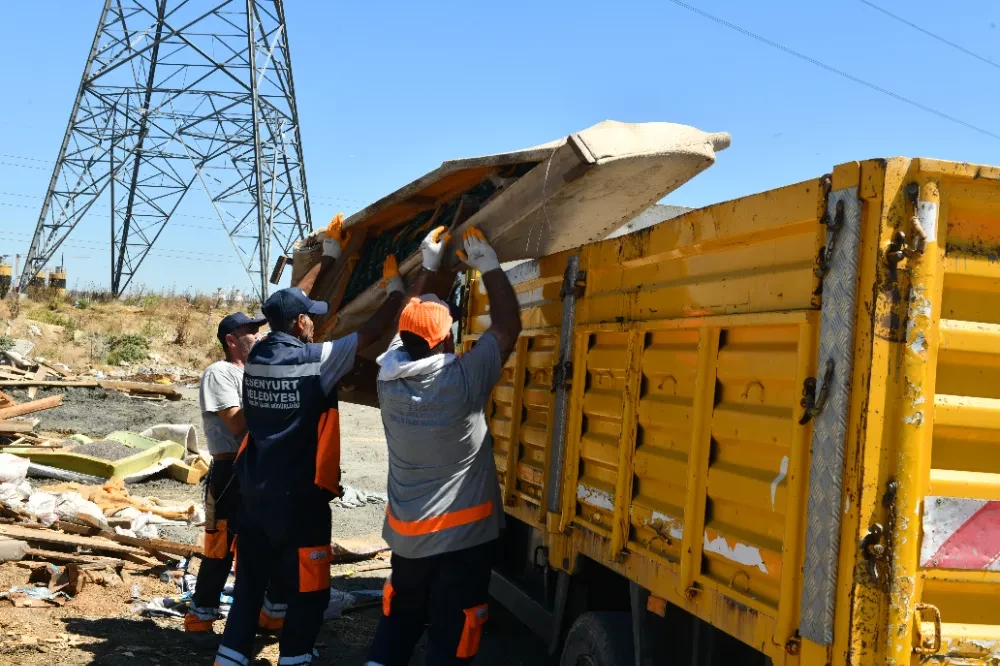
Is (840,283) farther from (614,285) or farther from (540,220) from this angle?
(540,220)

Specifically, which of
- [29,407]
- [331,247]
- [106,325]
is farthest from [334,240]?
[106,325]

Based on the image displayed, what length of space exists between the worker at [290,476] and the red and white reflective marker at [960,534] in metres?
2.57

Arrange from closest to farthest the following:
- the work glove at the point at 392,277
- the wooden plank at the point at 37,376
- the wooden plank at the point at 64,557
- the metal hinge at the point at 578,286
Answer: the metal hinge at the point at 578,286 → the work glove at the point at 392,277 → the wooden plank at the point at 64,557 → the wooden plank at the point at 37,376

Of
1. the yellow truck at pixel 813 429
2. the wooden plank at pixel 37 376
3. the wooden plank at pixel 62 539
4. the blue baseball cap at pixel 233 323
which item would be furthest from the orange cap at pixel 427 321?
the wooden plank at pixel 37 376

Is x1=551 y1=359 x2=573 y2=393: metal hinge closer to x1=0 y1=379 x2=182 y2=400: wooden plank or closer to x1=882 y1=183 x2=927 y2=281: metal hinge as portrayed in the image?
x1=882 y1=183 x2=927 y2=281: metal hinge

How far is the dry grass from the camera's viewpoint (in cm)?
2078

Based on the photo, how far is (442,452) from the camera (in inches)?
143

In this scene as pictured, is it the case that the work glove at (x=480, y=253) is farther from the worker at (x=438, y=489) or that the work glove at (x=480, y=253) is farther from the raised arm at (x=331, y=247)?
the raised arm at (x=331, y=247)

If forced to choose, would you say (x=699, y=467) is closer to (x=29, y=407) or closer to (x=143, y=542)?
(x=143, y=542)

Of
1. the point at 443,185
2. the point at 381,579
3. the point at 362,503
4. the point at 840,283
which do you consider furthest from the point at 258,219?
the point at 840,283

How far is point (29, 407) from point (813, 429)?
1220 cm

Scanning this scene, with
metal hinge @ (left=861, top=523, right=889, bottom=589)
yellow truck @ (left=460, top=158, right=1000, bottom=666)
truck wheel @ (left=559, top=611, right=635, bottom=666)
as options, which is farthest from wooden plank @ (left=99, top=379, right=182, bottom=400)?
metal hinge @ (left=861, top=523, right=889, bottom=589)

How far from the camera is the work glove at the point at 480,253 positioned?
3.98 meters

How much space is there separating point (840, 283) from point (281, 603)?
3950 millimetres
